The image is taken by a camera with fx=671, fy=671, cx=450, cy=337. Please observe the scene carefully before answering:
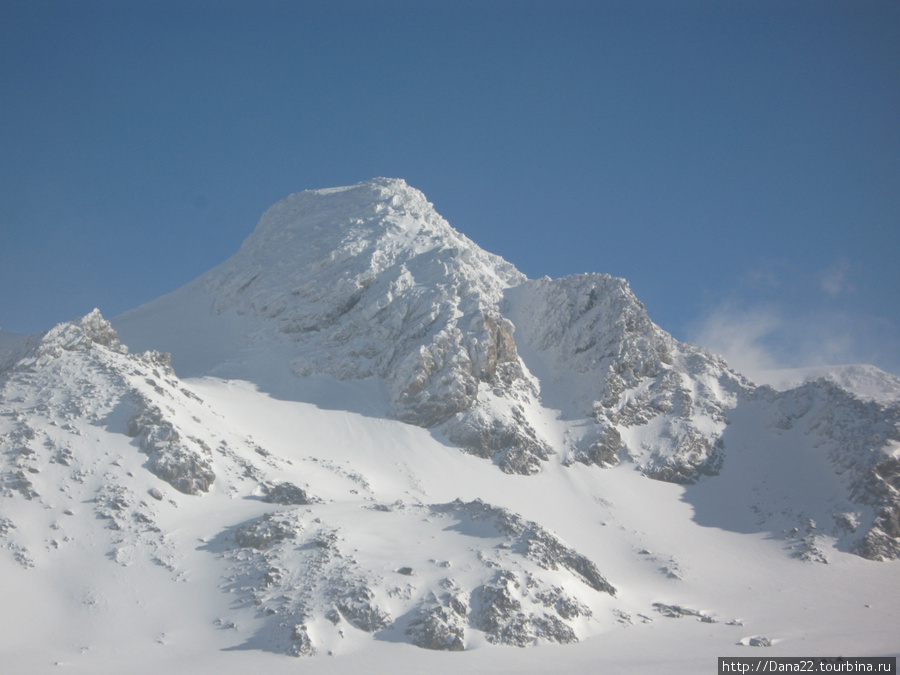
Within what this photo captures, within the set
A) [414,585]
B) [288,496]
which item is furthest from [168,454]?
[414,585]

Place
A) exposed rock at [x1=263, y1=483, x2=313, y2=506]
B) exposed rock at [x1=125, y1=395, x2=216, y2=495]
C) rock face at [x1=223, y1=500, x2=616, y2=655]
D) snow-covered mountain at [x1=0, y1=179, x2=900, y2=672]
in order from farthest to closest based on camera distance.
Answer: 1. exposed rock at [x1=263, y1=483, x2=313, y2=506]
2. exposed rock at [x1=125, y1=395, x2=216, y2=495]
3. snow-covered mountain at [x1=0, y1=179, x2=900, y2=672]
4. rock face at [x1=223, y1=500, x2=616, y2=655]

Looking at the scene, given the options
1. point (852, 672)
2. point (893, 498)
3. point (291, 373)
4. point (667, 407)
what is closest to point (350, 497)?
point (291, 373)

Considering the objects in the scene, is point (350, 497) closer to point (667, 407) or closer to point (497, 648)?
point (497, 648)

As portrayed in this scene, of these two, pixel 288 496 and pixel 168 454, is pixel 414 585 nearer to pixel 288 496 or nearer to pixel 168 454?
pixel 288 496

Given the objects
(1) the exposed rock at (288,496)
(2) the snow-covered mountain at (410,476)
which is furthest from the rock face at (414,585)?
(1) the exposed rock at (288,496)

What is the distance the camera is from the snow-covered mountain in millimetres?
40062

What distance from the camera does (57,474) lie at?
158 ft

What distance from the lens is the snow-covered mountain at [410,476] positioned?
40.1 meters

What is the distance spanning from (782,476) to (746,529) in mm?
10663

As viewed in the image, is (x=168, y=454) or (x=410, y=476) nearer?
(x=168, y=454)

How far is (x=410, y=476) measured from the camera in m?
66.4

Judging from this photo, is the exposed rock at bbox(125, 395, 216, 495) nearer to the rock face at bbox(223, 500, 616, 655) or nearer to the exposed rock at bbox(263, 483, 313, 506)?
the exposed rock at bbox(263, 483, 313, 506)

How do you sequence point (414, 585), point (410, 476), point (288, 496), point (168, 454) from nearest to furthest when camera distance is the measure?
point (414, 585) → point (168, 454) → point (288, 496) → point (410, 476)

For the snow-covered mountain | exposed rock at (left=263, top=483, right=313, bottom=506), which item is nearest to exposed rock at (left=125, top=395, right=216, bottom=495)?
the snow-covered mountain
